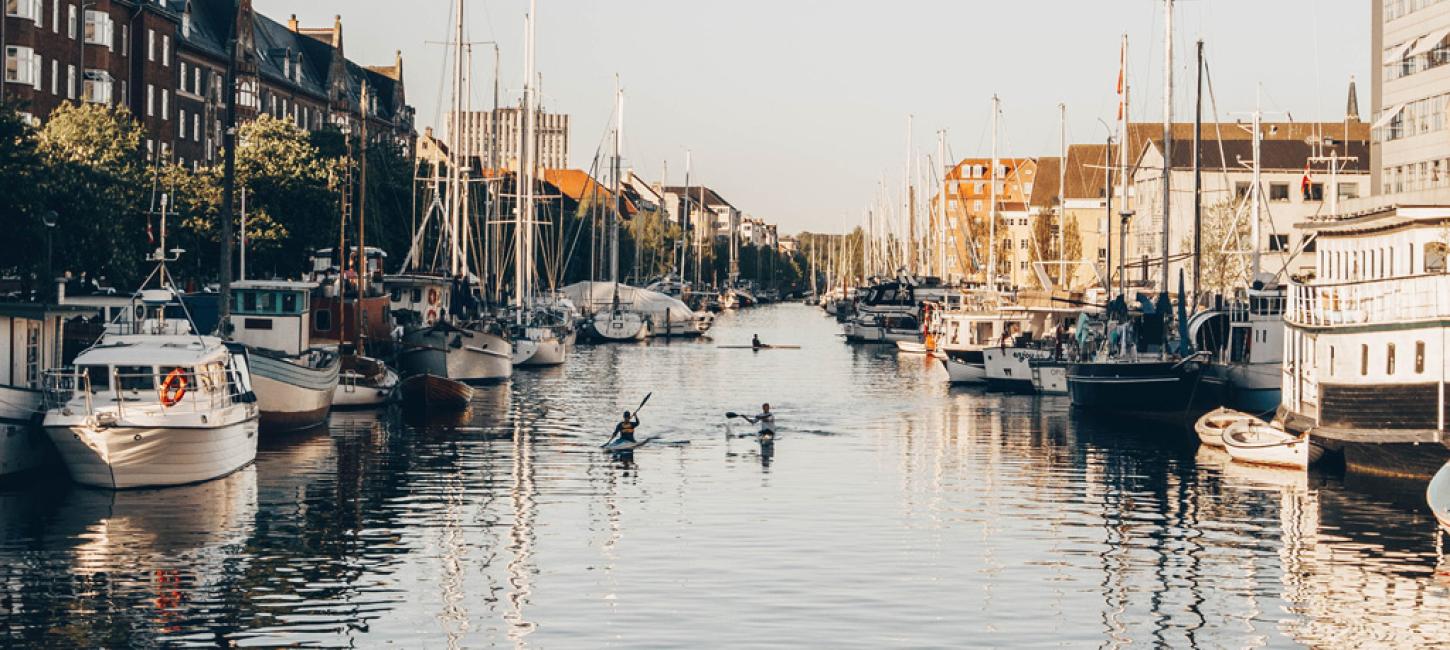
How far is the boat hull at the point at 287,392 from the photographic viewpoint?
182 ft

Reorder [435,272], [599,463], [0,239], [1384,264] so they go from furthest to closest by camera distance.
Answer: [435,272], [0,239], [599,463], [1384,264]

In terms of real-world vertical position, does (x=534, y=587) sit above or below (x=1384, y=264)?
below

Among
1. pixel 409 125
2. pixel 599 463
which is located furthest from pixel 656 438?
pixel 409 125

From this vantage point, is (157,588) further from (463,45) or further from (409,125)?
(409,125)

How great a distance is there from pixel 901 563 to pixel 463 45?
62646 mm

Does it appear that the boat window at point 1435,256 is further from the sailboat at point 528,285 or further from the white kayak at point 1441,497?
the sailboat at point 528,285

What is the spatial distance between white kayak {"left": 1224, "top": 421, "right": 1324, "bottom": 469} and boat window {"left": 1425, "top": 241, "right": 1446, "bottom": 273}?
6.10 metres

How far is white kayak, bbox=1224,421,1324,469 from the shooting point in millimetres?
50000

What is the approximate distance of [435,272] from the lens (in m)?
97.2

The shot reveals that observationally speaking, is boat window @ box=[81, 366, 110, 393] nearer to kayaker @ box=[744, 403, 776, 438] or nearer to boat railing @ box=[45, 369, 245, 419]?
boat railing @ box=[45, 369, 245, 419]

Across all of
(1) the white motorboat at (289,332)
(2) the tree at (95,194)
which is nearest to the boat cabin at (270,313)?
(1) the white motorboat at (289,332)

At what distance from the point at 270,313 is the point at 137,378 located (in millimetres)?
19954

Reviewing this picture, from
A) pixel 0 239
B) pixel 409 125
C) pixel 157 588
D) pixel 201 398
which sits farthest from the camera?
pixel 409 125

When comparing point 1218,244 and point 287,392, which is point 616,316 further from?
point 287,392
